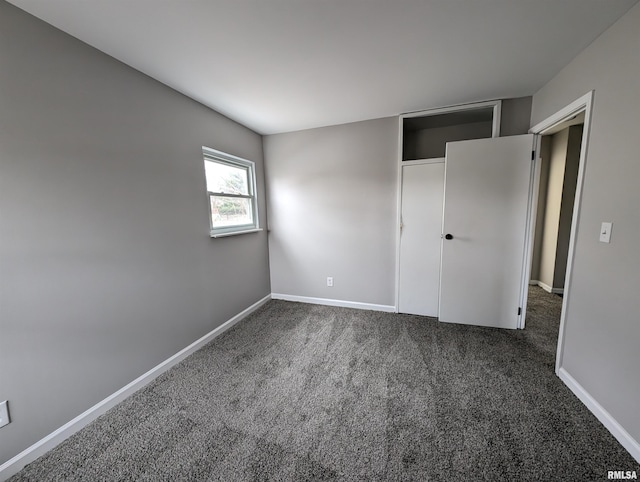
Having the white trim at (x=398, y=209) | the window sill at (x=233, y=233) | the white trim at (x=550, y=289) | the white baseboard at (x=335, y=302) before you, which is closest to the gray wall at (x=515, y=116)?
the white trim at (x=398, y=209)

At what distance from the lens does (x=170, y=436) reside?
1.37 metres

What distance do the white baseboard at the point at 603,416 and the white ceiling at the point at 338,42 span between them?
2.25m

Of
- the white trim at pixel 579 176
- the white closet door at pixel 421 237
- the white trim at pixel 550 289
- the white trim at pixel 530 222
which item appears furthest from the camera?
the white trim at pixel 550 289

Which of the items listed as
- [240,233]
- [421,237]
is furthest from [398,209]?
[240,233]

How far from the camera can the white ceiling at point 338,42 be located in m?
1.22

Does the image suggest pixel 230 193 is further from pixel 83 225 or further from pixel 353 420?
pixel 353 420

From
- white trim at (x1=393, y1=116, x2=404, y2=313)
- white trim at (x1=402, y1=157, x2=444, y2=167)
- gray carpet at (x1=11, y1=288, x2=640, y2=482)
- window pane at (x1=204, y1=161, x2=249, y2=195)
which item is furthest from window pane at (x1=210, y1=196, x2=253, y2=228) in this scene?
white trim at (x1=402, y1=157, x2=444, y2=167)

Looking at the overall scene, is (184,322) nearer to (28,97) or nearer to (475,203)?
(28,97)

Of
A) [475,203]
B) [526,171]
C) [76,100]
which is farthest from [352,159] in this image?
[76,100]

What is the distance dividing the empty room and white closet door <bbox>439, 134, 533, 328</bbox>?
22 mm

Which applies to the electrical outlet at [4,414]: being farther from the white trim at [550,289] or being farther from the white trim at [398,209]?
the white trim at [550,289]

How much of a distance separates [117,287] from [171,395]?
0.87 m

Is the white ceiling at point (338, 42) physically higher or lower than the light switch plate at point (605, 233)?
higher

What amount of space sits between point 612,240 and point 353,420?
187cm
